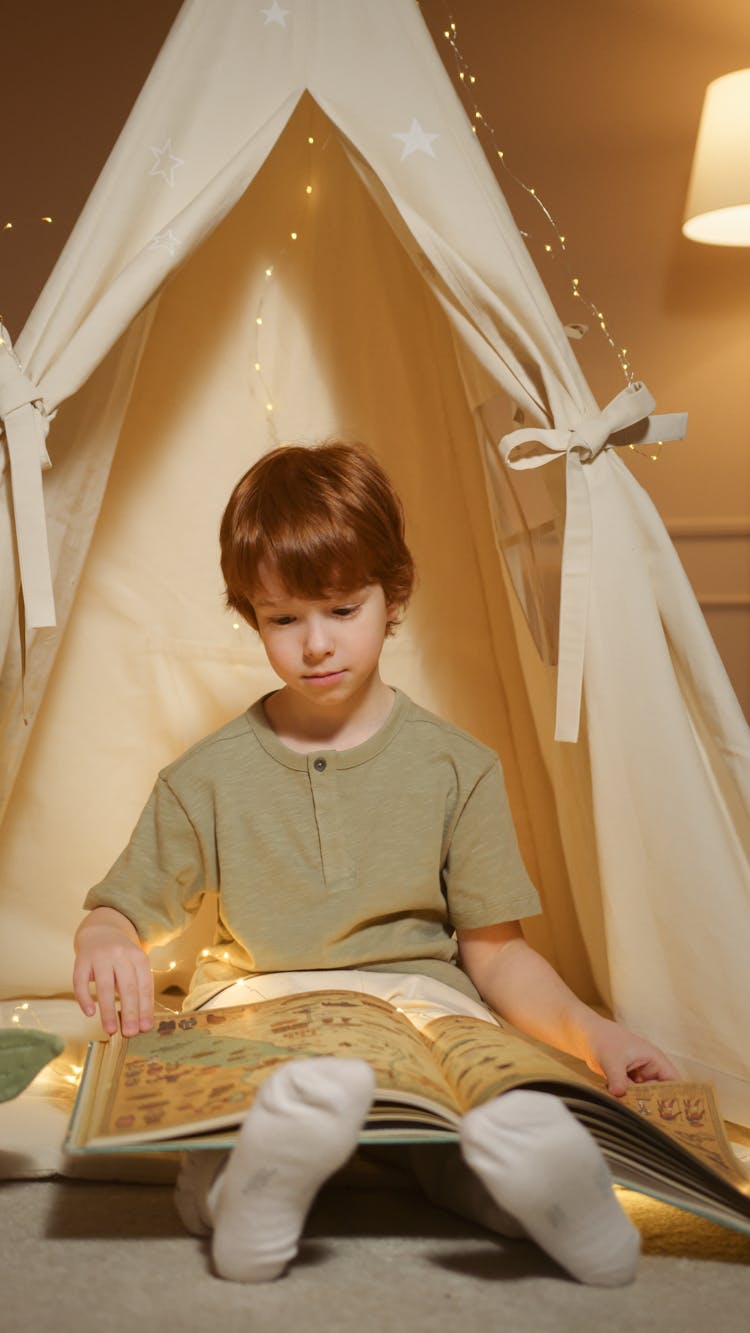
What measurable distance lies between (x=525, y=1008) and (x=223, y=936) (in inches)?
12.7

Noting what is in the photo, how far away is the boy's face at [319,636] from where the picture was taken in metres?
1.31

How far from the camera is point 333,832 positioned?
135cm

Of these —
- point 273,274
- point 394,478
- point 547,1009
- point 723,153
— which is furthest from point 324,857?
point 723,153

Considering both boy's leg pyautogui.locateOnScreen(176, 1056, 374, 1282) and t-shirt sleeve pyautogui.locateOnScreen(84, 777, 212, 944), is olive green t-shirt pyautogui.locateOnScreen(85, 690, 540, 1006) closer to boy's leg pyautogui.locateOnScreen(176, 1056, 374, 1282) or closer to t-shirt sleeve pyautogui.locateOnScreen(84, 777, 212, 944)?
t-shirt sleeve pyautogui.locateOnScreen(84, 777, 212, 944)

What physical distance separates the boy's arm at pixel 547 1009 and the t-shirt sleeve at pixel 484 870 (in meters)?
0.03

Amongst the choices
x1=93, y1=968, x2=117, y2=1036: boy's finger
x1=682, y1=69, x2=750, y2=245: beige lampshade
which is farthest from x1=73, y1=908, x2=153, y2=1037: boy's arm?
x1=682, y1=69, x2=750, y2=245: beige lampshade

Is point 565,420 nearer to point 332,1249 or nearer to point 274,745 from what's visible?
point 274,745

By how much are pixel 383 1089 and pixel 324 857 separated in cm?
39

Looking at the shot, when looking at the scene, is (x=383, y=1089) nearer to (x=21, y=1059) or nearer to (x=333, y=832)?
(x=21, y=1059)

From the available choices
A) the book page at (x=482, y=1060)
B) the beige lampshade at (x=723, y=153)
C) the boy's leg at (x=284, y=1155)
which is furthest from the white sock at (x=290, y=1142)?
the beige lampshade at (x=723, y=153)

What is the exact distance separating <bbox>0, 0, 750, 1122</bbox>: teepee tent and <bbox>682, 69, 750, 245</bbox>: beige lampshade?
1.00 m

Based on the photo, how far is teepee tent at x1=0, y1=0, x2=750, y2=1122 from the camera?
1343mm

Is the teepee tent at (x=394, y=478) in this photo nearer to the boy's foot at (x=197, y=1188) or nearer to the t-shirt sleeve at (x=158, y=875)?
the t-shirt sleeve at (x=158, y=875)

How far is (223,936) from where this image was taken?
4.66 ft
